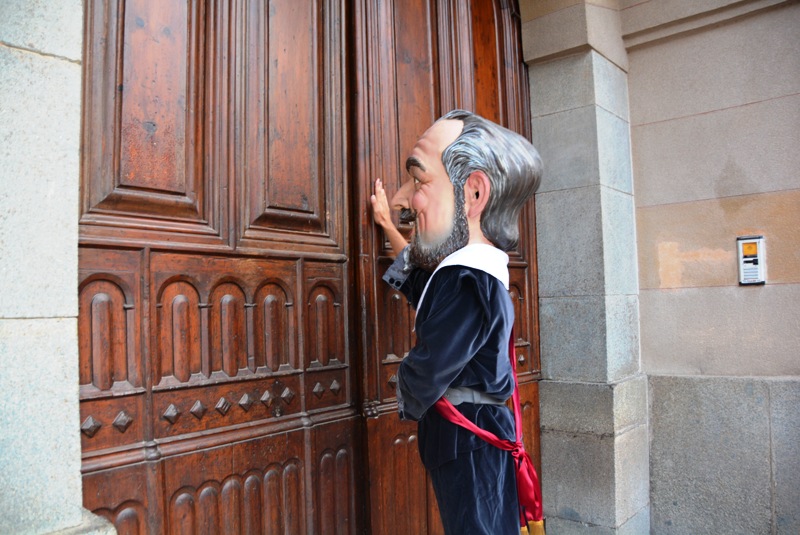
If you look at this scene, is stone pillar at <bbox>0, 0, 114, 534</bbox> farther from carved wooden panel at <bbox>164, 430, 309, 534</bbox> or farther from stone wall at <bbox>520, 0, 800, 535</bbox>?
stone wall at <bbox>520, 0, 800, 535</bbox>

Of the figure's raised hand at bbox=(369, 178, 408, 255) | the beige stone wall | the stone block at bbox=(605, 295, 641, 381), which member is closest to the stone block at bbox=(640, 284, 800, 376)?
the beige stone wall

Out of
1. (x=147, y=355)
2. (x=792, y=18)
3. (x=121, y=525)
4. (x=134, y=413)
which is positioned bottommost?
(x=121, y=525)

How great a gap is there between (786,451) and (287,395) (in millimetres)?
2839

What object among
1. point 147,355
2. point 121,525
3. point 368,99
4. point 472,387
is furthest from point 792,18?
point 121,525

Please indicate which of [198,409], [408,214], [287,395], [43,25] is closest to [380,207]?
[408,214]

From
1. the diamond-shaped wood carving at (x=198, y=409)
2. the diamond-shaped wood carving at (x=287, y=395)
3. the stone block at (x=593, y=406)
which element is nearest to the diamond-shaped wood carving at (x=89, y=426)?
the diamond-shaped wood carving at (x=198, y=409)

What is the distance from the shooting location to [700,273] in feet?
13.1

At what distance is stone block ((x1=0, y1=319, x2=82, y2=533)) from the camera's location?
1497mm

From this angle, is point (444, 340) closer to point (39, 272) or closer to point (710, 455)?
point (39, 272)

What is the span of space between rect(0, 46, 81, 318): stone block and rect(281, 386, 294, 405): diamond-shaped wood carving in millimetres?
1156

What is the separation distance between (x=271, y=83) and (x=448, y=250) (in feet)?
3.58

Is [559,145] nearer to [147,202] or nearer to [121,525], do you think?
[147,202]

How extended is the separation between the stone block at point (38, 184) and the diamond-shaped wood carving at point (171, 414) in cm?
75

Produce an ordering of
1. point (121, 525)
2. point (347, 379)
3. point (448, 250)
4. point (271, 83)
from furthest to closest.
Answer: point (347, 379), point (271, 83), point (448, 250), point (121, 525)
